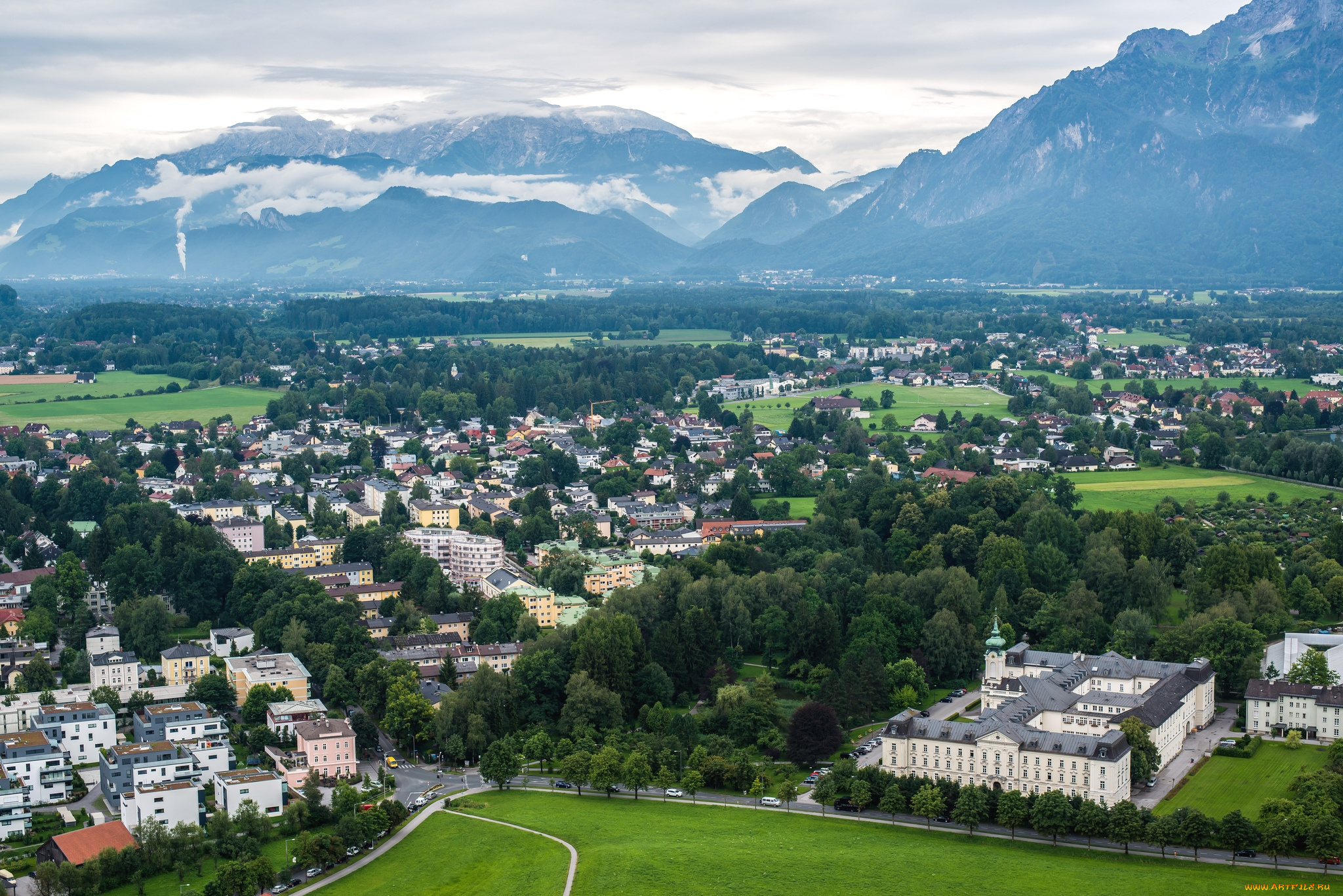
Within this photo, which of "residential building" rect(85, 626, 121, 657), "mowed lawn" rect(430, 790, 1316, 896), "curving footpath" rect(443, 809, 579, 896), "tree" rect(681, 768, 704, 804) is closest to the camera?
"mowed lawn" rect(430, 790, 1316, 896)

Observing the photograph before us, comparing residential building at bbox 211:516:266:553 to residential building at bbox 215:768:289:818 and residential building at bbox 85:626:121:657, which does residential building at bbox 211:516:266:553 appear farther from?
residential building at bbox 215:768:289:818

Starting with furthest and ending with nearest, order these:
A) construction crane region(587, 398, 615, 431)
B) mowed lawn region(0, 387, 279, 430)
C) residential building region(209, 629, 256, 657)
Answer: construction crane region(587, 398, 615, 431) → mowed lawn region(0, 387, 279, 430) → residential building region(209, 629, 256, 657)

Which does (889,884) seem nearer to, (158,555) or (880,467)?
(158,555)

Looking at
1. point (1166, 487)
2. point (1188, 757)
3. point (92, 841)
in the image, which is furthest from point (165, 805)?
point (1166, 487)

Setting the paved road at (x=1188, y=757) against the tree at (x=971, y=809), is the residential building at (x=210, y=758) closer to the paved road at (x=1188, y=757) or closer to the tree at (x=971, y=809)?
the tree at (x=971, y=809)

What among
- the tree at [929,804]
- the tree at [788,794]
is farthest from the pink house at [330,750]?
the tree at [929,804]

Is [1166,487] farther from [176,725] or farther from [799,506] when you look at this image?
[176,725]

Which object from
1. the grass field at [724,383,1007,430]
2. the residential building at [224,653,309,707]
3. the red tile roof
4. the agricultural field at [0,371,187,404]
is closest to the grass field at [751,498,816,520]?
the grass field at [724,383,1007,430]
